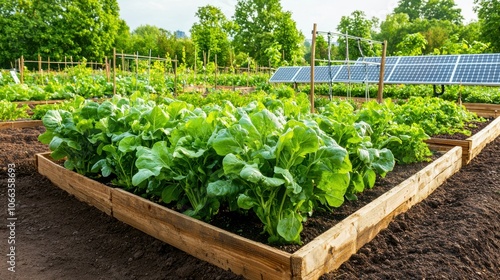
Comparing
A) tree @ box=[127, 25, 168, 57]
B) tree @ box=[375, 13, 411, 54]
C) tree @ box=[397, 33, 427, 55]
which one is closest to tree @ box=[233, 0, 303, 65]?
tree @ box=[127, 25, 168, 57]

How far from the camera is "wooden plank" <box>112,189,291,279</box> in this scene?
2.27m

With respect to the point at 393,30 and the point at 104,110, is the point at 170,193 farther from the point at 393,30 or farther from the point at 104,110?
the point at 393,30

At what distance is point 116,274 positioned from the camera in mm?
2709

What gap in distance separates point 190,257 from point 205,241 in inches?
8.9

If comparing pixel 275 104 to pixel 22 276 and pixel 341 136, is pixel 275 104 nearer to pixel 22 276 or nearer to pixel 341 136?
pixel 341 136

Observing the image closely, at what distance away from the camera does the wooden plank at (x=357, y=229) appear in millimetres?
2232

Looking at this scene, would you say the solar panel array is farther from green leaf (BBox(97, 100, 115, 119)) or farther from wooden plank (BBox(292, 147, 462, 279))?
green leaf (BBox(97, 100, 115, 119))

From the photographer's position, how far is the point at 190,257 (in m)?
2.74

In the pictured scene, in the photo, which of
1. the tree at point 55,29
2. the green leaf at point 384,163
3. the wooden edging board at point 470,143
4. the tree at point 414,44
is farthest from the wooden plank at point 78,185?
the tree at point 55,29

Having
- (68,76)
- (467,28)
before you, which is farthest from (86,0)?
(467,28)

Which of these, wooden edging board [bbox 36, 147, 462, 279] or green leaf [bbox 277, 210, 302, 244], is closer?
wooden edging board [bbox 36, 147, 462, 279]

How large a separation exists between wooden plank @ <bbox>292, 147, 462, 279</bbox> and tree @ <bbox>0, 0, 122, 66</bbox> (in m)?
44.8

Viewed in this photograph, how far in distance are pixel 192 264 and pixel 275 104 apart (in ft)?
7.56

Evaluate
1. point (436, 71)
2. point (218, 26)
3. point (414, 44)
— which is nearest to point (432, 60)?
point (436, 71)
